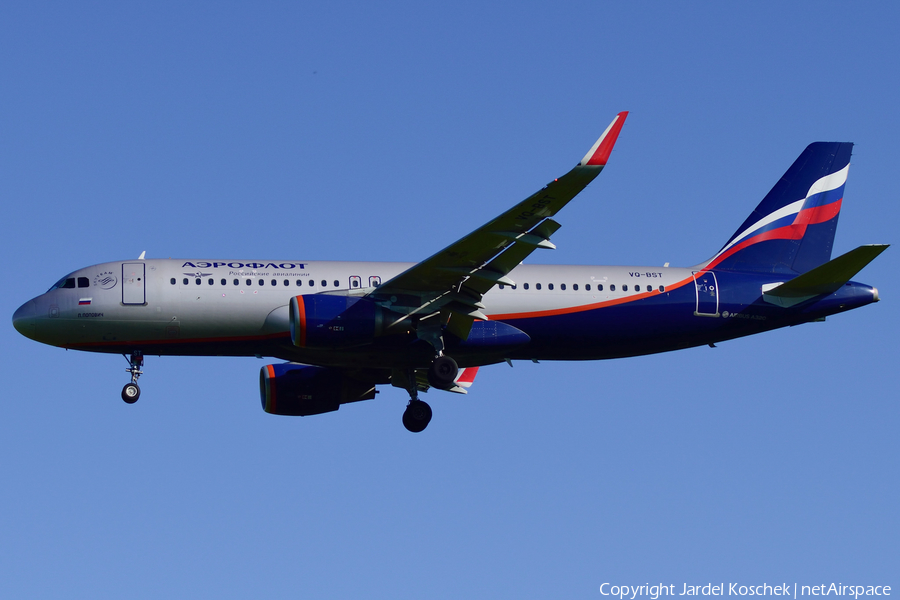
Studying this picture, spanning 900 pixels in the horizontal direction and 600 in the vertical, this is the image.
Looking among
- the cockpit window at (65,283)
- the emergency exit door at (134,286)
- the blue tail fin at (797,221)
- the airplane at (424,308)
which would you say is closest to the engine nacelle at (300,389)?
the airplane at (424,308)

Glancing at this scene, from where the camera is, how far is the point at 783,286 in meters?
36.6

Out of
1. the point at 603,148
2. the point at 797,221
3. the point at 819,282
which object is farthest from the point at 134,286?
the point at 797,221

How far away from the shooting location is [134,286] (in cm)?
3397

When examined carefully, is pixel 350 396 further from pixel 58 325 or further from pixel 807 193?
pixel 807 193

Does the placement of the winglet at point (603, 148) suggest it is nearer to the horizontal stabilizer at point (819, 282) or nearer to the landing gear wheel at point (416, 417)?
the horizontal stabilizer at point (819, 282)

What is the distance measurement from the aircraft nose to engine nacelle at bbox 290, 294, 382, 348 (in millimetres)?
7735

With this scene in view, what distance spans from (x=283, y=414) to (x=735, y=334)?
47.6 feet

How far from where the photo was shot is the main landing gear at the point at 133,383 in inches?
1372

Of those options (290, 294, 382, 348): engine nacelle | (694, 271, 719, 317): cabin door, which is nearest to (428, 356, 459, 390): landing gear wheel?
(290, 294, 382, 348): engine nacelle

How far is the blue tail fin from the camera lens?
38625 millimetres

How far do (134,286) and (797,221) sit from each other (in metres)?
21.2

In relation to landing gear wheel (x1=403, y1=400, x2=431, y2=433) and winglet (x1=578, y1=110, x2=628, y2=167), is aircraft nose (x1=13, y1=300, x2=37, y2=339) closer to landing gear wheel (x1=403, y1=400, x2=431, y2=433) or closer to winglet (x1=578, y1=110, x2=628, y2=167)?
landing gear wheel (x1=403, y1=400, x2=431, y2=433)

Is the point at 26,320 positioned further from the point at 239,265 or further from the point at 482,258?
the point at 482,258

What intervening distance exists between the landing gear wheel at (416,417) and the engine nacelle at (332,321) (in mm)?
4754
